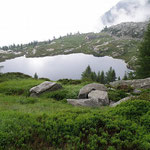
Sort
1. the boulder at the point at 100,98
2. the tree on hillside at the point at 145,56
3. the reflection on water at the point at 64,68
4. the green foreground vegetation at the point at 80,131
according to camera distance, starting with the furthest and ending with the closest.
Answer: the reflection on water at the point at 64,68
the tree on hillside at the point at 145,56
the boulder at the point at 100,98
the green foreground vegetation at the point at 80,131

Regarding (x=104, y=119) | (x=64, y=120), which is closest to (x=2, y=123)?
(x=64, y=120)

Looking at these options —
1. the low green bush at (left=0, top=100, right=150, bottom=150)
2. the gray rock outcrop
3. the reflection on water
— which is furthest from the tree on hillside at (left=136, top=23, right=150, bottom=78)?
the reflection on water

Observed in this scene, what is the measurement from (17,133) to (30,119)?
1.14 metres

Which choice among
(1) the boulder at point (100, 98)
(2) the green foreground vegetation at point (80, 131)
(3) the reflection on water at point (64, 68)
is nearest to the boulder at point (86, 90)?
(1) the boulder at point (100, 98)

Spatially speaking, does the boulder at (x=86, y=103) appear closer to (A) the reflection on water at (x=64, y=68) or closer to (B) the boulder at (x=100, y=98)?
(B) the boulder at (x=100, y=98)

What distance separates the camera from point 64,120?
20.2 ft

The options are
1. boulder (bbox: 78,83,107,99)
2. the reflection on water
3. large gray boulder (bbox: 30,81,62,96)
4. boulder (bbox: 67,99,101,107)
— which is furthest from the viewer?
the reflection on water

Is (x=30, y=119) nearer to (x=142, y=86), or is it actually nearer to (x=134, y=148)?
(x=134, y=148)

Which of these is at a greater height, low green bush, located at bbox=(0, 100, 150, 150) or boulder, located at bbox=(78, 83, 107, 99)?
low green bush, located at bbox=(0, 100, 150, 150)

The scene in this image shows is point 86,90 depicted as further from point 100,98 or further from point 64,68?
point 64,68

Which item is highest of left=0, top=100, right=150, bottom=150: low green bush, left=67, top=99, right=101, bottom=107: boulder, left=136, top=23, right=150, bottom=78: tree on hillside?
left=136, top=23, right=150, bottom=78: tree on hillside

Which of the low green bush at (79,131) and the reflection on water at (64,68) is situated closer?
the low green bush at (79,131)

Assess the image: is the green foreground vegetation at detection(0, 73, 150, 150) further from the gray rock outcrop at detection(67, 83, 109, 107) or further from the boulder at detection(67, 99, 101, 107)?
the gray rock outcrop at detection(67, 83, 109, 107)

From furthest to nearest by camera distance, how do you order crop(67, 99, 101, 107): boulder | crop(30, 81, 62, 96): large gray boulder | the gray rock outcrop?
crop(30, 81, 62, 96): large gray boulder
the gray rock outcrop
crop(67, 99, 101, 107): boulder
